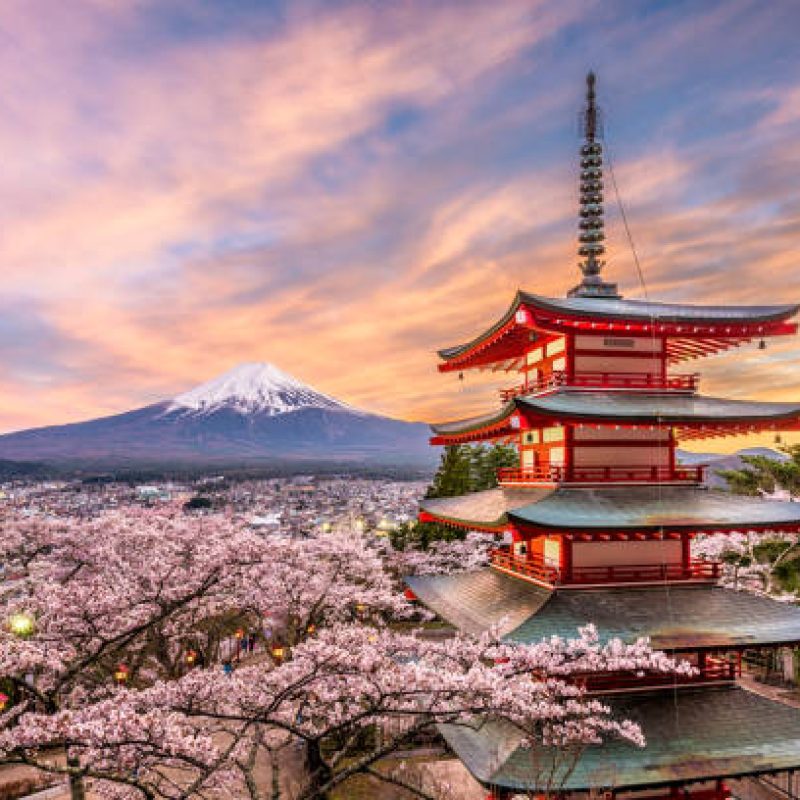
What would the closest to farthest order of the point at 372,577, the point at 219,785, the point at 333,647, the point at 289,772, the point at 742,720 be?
the point at 333,647
the point at 219,785
the point at 742,720
the point at 289,772
the point at 372,577

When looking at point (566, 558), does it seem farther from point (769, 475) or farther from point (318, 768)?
point (769, 475)

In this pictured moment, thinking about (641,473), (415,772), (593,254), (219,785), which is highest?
(593,254)

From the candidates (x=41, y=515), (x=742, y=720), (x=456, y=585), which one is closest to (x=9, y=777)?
(x=41, y=515)

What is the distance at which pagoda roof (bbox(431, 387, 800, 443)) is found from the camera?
13055 mm

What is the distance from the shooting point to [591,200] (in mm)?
16828

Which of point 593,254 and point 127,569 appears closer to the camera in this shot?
point 127,569

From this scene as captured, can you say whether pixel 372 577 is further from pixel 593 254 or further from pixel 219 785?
pixel 593 254

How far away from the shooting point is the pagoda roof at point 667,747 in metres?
10.7

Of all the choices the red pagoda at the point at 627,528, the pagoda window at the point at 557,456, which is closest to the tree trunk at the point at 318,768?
the red pagoda at the point at 627,528

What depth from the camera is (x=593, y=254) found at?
17.0 metres

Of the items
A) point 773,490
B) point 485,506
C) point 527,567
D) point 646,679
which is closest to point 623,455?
point 527,567

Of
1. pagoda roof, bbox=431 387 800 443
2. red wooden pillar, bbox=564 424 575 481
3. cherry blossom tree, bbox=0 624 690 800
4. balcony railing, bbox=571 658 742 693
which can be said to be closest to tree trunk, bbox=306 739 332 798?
cherry blossom tree, bbox=0 624 690 800

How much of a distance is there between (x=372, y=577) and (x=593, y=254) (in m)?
12.3

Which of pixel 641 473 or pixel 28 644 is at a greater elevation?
pixel 641 473
